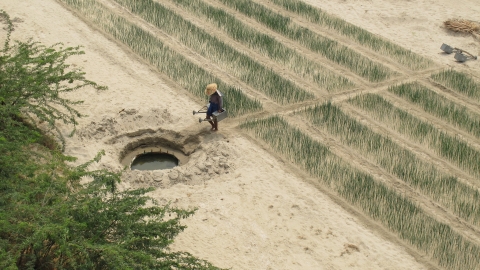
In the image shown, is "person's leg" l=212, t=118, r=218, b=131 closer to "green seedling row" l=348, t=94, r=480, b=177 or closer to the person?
the person

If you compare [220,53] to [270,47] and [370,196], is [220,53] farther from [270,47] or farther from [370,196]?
[370,196]

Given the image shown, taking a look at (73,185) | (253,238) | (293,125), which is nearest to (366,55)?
(293,125)

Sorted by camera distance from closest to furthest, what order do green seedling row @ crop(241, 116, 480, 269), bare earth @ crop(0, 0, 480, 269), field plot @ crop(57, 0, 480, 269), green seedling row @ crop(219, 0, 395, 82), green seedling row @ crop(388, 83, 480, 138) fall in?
bare earth @ crop(0, 0, 480, 269), green seedling row @ crop(241, 116, 480, 269), field plot @ crop(57, 0, 480, 269), green seedling row @ crop(388, 83, 480, 138), green seedling row @ crop(219, 0, 395, 82)

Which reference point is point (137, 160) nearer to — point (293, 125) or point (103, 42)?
point (293, 125)

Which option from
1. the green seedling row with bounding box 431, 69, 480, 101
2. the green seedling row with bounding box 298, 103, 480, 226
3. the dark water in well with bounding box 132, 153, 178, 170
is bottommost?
the dark water in well with bounding box 132, 153, 178, 170

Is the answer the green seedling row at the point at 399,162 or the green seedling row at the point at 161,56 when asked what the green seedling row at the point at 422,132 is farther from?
the green seedling row at the point at 161,56

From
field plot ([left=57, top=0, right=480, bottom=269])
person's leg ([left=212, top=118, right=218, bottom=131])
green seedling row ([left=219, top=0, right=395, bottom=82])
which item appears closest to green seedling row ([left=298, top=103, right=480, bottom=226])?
field plot ([left=57, top=0, right=480, bottom=269])
